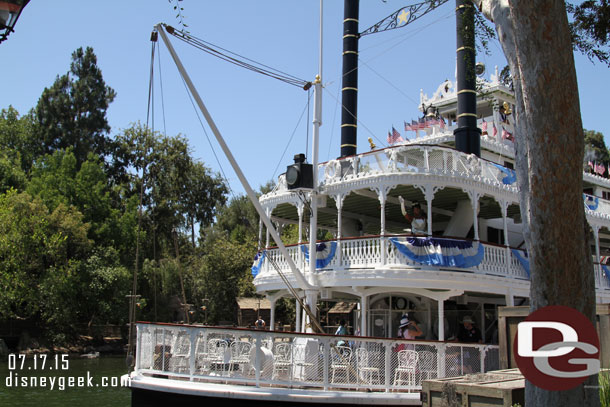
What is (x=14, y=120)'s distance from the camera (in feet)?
184

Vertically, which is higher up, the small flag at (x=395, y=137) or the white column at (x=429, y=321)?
the small flag at (x=395, y=137)

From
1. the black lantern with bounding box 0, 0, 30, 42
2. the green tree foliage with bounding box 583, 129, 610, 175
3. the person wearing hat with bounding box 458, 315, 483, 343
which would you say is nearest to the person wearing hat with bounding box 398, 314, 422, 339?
the person wearing hat with bounding box 458, 315, 483, 343

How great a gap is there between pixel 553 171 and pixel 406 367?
25.7 feet

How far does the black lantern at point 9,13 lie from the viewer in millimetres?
4328

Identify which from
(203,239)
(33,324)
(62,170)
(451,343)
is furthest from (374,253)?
(203,239)

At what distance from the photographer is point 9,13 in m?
4.37

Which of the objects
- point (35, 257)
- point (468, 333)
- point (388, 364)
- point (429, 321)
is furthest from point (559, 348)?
point (35, 257)

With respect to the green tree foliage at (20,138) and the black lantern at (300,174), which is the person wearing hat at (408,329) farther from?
the green tree foliage at (20,138)

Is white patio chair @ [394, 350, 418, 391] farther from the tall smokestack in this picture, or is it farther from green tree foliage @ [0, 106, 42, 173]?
green tree foliage @ [0, 106, 42, 173]

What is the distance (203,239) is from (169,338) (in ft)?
130

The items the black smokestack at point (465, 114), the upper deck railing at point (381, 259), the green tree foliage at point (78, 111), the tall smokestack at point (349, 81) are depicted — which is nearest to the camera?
the upper deck railing at point (381, 259)

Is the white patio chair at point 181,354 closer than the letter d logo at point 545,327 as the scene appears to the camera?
No

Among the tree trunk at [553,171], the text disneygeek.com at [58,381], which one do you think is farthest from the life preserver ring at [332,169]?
the tree trunk at [553,171]

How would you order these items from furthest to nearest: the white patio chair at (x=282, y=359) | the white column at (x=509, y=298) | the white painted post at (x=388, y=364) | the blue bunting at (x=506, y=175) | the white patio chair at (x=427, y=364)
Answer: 1. the blue bunting at (x=506, y=175)
2. the white column at (x=509, y=298)
3. the white patio chair at (x=427, y=364)
4. the white painted post at (x=388, y=364)
5. the white patio chair at (x=282, y=359)
